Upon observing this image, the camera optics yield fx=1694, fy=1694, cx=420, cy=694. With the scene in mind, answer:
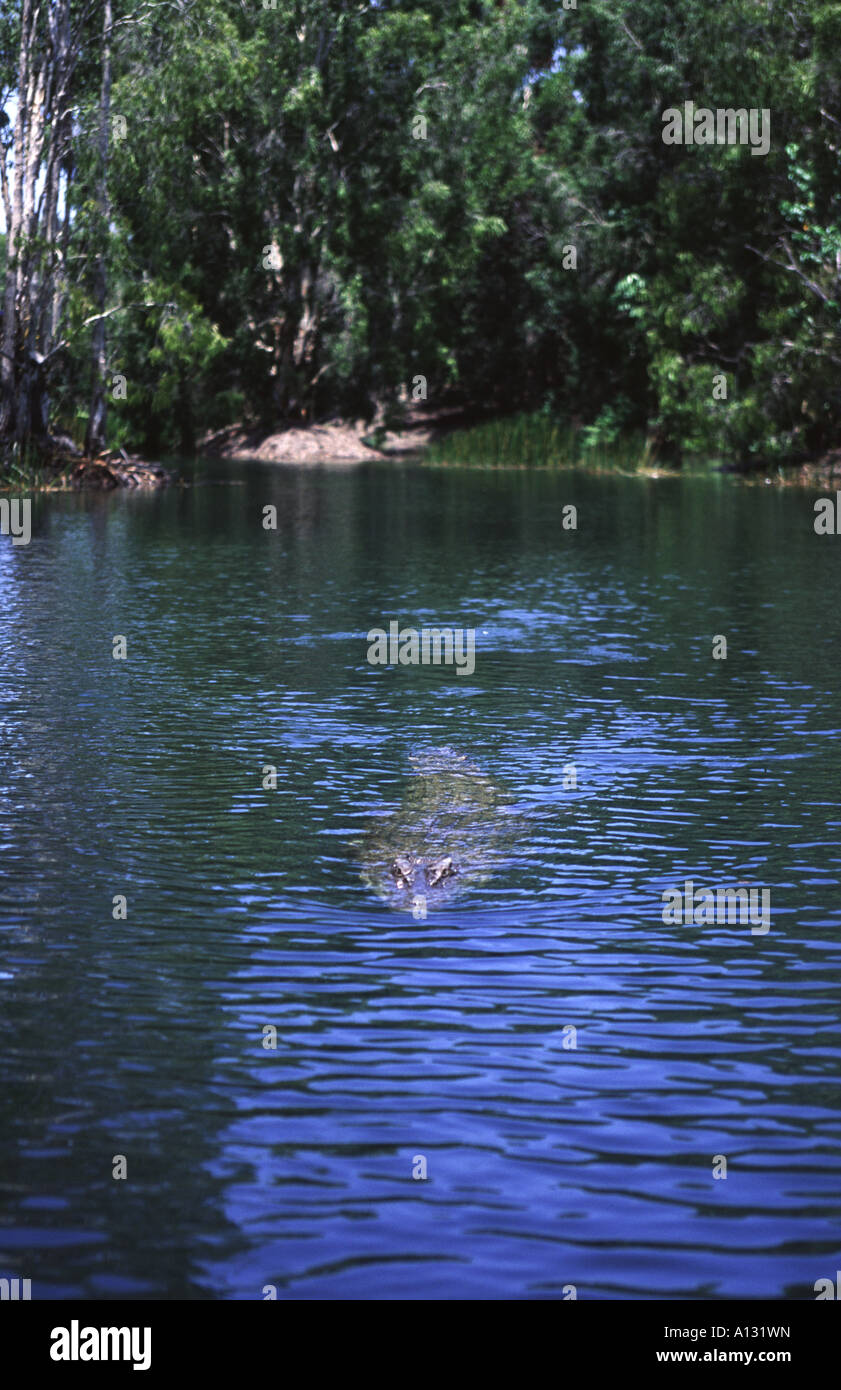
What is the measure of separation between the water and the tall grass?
132 ft

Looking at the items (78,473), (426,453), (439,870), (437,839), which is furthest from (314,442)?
(439,870)

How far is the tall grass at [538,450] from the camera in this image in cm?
6144

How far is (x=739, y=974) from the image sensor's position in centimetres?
974

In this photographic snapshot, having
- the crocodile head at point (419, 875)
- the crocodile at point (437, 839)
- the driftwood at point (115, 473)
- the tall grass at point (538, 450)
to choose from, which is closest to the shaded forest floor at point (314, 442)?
the tall grass at point (538, 450)

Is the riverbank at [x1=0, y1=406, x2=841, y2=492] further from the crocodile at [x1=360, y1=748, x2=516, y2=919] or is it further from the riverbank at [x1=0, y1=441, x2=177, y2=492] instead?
the crocodile at [x1=360, y1=748, x2=516, y2=919]

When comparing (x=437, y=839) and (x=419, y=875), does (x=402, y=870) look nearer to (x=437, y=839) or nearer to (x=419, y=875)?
(x=419, y=875)

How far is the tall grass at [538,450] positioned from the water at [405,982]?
40262mm

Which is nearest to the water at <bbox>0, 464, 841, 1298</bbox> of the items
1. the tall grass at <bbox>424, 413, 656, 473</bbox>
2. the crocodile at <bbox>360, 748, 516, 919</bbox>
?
the crocodile at <bbox>360, 748, 516, 919</bbox>

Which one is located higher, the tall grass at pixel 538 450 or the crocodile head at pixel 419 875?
the tall grass at pixel 538 450

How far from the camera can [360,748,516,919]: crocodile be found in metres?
11.0

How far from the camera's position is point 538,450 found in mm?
62719

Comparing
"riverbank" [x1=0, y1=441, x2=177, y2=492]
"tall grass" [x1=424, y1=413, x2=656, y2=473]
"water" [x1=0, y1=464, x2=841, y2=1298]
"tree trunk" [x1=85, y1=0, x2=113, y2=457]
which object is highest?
"tree trunk" [x1=85, y1=0, x2=113, y2=457]

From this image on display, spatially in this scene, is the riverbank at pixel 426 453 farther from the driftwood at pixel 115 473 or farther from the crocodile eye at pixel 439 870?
the crocodile eye at pixel 439 870

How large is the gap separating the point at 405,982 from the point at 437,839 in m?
2.87
